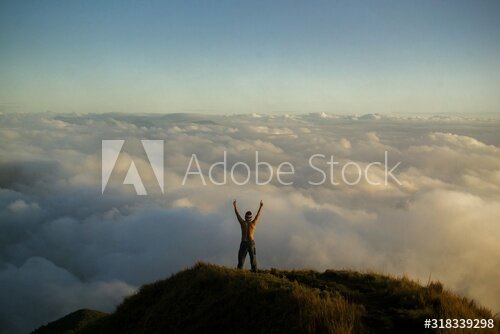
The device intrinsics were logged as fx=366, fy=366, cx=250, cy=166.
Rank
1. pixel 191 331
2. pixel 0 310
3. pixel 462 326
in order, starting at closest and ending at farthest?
pixel 462 326
pixel 191 331
pixel 0 310

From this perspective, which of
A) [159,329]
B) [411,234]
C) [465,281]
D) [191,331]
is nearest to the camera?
[191,331]

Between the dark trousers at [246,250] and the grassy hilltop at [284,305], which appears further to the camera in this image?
the dark trousers at [246,250]

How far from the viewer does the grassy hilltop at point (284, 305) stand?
315 inches

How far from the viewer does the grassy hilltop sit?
799cm

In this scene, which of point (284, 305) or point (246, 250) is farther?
point (246, 250)

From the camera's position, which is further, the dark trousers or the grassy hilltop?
the dark trousers

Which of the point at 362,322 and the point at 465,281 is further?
the point at 465,281

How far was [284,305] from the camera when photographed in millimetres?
8664

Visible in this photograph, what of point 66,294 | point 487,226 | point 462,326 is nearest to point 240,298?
point 462,326

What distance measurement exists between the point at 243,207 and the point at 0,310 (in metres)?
118

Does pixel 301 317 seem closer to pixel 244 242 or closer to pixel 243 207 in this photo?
pixel 244 242

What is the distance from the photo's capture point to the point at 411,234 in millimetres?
Answer: 187875

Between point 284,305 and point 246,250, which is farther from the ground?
point 284,305

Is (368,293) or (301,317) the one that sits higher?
(301,317)
